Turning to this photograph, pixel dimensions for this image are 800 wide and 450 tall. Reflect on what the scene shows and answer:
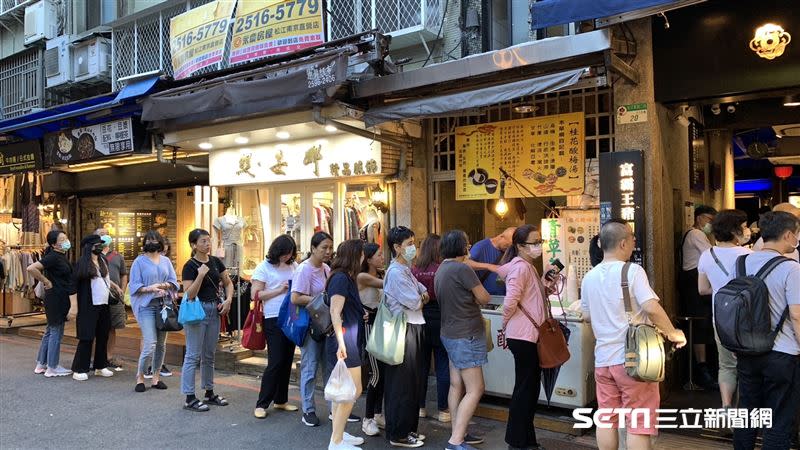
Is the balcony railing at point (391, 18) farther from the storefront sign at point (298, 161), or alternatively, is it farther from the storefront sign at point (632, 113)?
the storefront sign at point (632, 113)

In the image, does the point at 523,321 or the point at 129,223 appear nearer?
the point at 523,321

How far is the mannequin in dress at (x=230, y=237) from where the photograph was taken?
9.88 metres

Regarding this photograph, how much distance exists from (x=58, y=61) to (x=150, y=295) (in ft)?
29.9

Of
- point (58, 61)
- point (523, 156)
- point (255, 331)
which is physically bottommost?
point (255, 331)

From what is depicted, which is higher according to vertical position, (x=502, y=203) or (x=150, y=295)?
(x=502, y=203)

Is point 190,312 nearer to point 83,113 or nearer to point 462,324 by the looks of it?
point 462,324

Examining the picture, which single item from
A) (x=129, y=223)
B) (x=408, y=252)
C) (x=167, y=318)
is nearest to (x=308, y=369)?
(x=408, y=252)

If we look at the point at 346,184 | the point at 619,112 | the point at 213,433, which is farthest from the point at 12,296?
the point at 619,112

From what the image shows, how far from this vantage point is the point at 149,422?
632 centimetres

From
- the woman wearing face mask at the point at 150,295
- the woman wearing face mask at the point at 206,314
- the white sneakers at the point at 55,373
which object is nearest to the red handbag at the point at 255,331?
the woman wearing face mask at the point at 206,314

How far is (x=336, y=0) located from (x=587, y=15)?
5.03m

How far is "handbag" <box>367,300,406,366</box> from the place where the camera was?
5219 mm

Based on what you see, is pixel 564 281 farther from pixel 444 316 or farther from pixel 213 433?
pixel 213 433

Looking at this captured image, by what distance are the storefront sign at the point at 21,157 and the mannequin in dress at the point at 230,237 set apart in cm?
498
